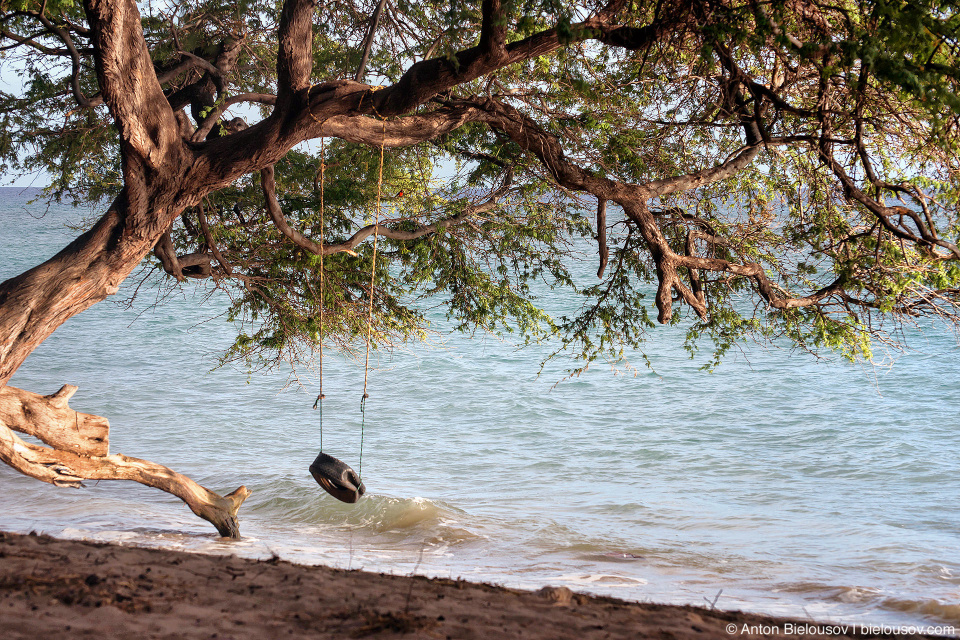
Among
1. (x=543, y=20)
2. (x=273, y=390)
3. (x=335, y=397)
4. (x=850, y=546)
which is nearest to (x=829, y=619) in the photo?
(x=850, y=546)

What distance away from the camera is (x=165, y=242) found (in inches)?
296

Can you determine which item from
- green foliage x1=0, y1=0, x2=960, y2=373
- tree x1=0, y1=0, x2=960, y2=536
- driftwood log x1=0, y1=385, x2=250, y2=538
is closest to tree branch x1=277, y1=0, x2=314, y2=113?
tree x1=0, y1=0, x2=960, y2=536

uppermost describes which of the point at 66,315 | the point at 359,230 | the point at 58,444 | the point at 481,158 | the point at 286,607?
the point at 481,158

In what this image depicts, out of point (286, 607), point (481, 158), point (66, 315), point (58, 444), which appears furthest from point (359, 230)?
point (286, 607)

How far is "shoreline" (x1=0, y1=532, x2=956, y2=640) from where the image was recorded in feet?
10.8

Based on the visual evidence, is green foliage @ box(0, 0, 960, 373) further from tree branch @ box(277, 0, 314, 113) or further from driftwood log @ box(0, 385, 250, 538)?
driftwood log @ box(0, 385, 250, 538)

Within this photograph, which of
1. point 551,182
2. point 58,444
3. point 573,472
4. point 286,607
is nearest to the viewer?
point 286,607

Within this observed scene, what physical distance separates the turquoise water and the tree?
156cm

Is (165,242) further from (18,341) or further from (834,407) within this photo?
(834,407)

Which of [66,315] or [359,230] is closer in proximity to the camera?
[66,315]

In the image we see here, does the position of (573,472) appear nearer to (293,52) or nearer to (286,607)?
(293,52)

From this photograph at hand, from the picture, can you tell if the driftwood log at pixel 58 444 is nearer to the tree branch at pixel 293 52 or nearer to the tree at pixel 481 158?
the tree at pixel 481 158

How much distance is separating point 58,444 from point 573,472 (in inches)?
344

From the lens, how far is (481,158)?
8.59 metres
